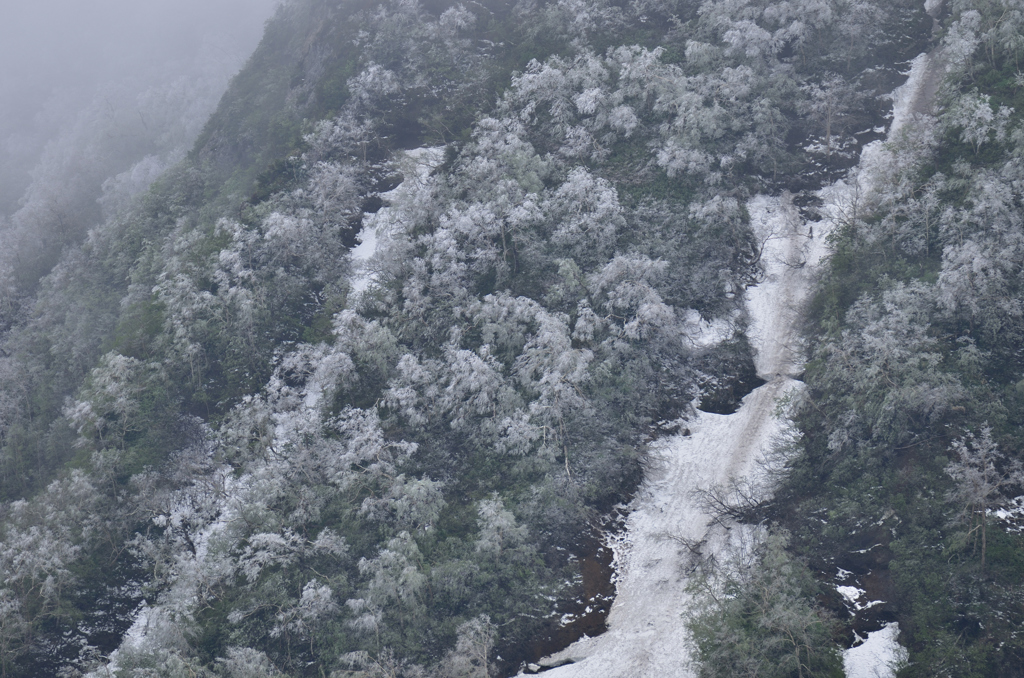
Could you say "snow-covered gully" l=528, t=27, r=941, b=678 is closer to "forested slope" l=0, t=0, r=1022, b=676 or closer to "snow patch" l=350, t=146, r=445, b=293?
"forested slope" l=0, t=0, r=1022, b=676

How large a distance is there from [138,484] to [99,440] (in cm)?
410

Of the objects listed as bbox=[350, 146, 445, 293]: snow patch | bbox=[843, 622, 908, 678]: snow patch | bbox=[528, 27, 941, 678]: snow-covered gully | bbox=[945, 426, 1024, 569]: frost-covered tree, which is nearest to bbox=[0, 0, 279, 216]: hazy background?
bbox=[350, 146, 445, 293]: snow patch

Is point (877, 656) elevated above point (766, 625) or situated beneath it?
situated beneath

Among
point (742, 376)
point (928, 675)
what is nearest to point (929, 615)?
point (928, 675)

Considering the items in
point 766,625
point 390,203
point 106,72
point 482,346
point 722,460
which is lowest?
point 722,460

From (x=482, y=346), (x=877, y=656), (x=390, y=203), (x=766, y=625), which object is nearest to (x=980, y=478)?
(x=877, y=656)

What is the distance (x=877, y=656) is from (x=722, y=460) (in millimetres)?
10323

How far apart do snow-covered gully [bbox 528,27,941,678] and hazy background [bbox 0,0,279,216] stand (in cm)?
5794

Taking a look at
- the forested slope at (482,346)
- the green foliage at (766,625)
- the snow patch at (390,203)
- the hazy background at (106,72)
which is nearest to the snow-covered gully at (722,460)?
the forested slope at (482,346)

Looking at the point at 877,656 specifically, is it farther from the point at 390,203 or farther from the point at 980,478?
the point at 390,203

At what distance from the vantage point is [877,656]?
26453 millimetres

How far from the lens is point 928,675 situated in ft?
81.9

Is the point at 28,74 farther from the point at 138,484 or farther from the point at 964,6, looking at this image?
the point at 964,6

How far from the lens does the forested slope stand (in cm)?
3055
